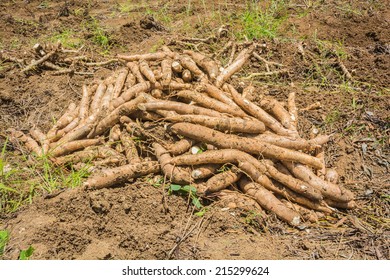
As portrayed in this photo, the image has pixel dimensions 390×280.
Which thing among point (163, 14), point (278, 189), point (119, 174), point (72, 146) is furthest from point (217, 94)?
point (163, 14)

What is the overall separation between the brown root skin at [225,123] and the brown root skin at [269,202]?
46cm

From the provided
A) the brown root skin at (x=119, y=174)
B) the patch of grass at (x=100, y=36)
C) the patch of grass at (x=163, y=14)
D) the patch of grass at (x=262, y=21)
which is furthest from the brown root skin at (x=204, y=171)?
the patch of grass at (x=163, y=14)

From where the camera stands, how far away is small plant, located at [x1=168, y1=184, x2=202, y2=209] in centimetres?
328

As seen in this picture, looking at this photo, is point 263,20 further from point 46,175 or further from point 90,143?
point 46,175

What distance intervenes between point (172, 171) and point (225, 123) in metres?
0.63

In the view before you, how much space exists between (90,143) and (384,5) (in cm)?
586

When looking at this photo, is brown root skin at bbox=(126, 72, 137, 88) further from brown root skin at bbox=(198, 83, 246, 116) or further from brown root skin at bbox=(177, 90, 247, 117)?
brown root skin at bbox=(198, 83, 246, 116)

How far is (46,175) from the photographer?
3514 mm

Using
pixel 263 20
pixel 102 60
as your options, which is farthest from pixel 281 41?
pixel 102 60

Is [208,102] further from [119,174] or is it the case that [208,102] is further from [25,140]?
[25,140]

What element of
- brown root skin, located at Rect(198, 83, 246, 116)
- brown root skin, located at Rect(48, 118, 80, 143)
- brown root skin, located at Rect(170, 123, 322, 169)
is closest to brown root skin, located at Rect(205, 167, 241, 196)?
brown root skin, located at Rect(170, 123, 322, 169)

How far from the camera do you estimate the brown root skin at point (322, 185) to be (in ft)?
11.2

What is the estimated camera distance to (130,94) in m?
4.03
